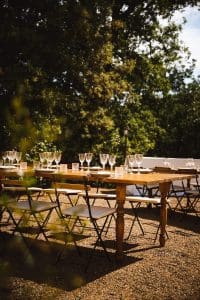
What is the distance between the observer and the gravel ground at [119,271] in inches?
152

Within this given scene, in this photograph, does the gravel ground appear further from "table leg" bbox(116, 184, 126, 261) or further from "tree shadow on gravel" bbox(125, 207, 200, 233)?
"tree shadow on gravel" bbox(125, 207, 200, 233)

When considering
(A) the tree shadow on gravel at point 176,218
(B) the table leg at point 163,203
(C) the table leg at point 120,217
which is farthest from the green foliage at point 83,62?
(C) the table leg at point 120,217

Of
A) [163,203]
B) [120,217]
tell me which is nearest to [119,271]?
[120,217]

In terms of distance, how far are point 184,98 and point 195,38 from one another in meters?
4.95

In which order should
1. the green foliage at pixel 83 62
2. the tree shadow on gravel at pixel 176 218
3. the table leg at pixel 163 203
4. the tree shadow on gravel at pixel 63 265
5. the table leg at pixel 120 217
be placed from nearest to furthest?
1. the tree shadow on gravel at pixel 63 265
2. the table leg at pixel 120 217
3. the table leg at pixel 163 203
4. the tree shadow on gravel at pixel 176 218
5. the green foliage at pixel 83 62

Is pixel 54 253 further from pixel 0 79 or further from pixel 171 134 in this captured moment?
pixel 171 134

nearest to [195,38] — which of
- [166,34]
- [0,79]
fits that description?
[166,34]

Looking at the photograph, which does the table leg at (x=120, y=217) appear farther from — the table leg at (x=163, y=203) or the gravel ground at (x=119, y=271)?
the table leg at (x=163, y=203)

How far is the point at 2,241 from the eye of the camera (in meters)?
5.60

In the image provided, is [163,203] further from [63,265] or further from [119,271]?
[63,265]

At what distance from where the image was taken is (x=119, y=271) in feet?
14.7

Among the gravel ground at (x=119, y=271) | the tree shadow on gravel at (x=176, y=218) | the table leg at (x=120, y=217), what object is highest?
the table leg at (x=120, y=217)

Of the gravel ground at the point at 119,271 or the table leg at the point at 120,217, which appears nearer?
the gravel ground at the point at 119,271

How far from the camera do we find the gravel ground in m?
3.86
